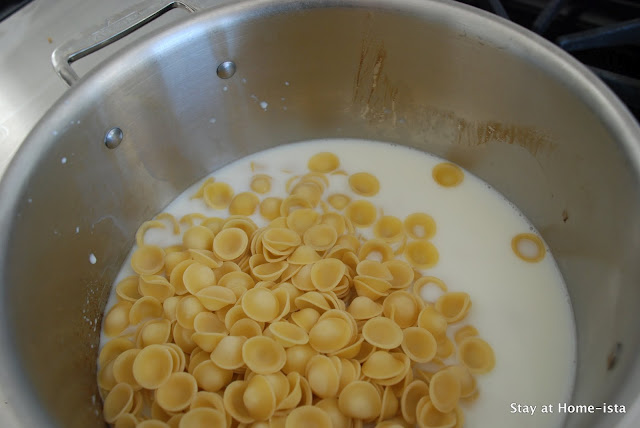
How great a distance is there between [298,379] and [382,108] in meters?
0.61

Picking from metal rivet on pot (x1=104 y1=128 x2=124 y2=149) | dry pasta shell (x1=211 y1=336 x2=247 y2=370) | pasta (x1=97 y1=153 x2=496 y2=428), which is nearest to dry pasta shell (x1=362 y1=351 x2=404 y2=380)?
pasta (x1=97 y1=153 x2=496 y2=428)

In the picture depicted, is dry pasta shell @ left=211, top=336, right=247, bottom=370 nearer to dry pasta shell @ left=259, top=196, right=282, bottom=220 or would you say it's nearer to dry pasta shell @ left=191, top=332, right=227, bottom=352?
dry pasta shell @ left=191, top=332, right=227, bottom=352

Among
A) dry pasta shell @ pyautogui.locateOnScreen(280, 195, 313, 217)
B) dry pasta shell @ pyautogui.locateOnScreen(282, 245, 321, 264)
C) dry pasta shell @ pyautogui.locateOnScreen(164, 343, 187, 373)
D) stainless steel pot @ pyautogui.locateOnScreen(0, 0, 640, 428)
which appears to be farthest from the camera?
dry pasta shell @ pyautogui.locateOnScreen(280, 195, 313, 217)

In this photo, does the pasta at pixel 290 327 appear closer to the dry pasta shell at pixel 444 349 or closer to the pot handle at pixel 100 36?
the dry pasta shell at pixel 444 349

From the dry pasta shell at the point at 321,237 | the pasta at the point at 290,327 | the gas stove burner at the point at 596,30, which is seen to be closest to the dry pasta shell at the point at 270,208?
the pasta at the point at 290,327

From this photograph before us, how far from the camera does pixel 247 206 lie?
111 centimetres

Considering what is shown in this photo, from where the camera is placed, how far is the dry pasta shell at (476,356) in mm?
918

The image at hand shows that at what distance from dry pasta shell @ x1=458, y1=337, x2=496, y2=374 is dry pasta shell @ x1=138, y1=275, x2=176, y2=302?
1.76 feet

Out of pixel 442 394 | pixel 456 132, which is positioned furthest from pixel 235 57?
pixel 442 394

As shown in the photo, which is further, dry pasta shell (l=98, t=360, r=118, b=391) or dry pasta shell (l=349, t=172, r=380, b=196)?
dry pasta shell (l=349, t=172, r=380, b=196)

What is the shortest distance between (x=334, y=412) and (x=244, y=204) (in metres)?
0.47

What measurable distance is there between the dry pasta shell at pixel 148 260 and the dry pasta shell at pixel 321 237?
0.94 feet

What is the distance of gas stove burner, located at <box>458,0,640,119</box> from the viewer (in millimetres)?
1021

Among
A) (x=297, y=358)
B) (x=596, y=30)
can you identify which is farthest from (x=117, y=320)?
(x=596, y=30)
